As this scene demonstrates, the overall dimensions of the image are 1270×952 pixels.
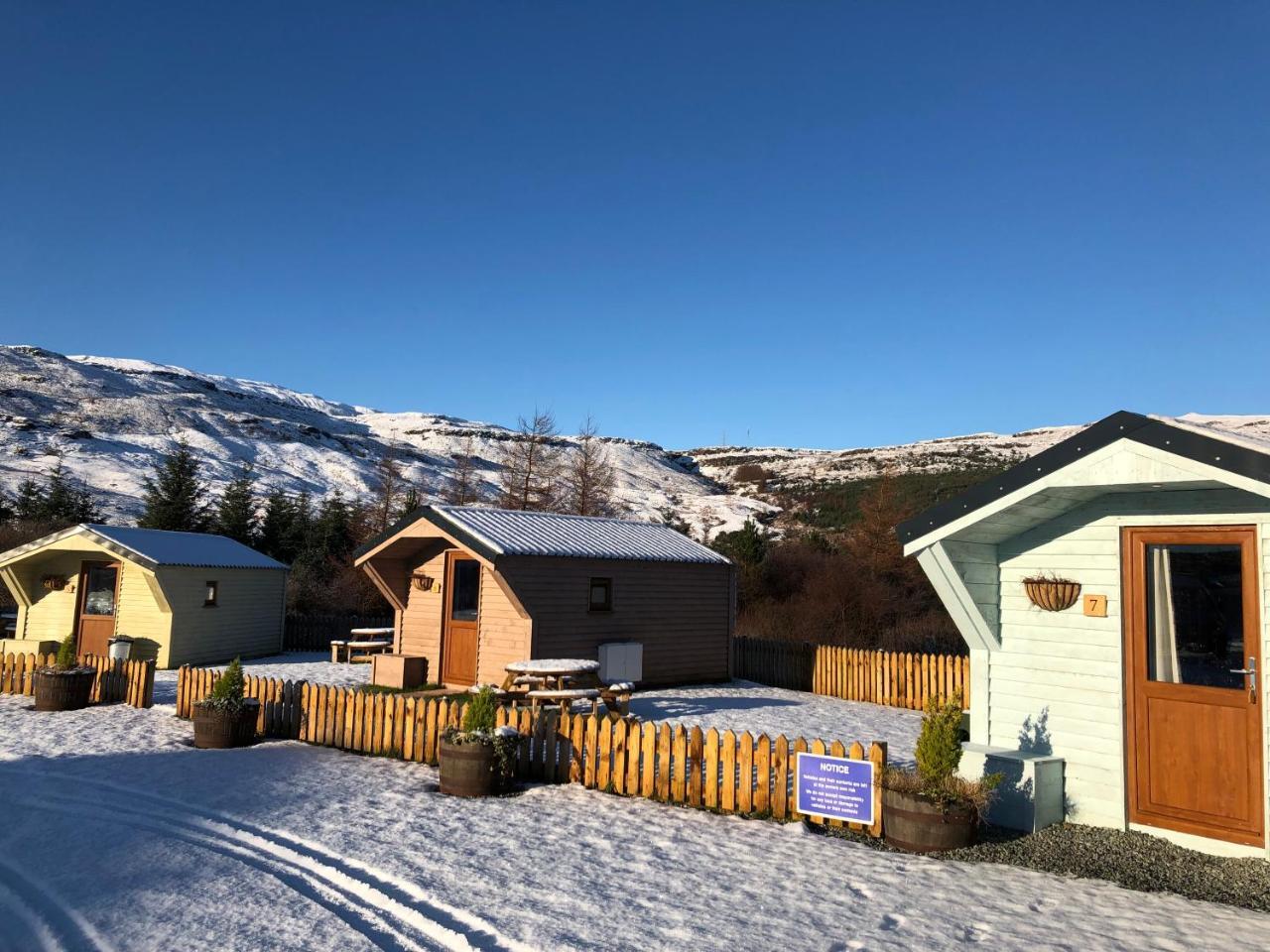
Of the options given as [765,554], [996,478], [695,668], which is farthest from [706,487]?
[996,478]

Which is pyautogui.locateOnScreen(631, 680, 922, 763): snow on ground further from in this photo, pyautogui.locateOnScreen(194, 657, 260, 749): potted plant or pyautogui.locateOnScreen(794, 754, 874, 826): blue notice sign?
pyautogui.locateOnScreen(194, 657, 260, 749): potted plant

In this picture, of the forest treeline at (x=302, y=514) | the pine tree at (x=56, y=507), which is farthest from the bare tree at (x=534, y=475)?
the pine tree at (x=56, y=507)

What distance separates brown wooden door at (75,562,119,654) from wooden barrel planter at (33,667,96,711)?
21.6 ft

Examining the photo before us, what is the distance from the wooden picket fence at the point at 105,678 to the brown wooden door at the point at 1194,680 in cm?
1418

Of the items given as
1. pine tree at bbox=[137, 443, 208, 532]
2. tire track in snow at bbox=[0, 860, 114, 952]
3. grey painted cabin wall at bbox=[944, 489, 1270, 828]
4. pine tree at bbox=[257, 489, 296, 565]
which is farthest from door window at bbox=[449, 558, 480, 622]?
pine tree at bbox=[137, 443, 208, 532]

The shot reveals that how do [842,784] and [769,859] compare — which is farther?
[842,784]

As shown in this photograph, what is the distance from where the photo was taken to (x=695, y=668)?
18484mm

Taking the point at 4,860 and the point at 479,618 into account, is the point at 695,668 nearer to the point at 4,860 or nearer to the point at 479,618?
the point at 479,618

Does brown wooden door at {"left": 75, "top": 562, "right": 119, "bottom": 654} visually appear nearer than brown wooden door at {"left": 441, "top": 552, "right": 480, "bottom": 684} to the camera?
No

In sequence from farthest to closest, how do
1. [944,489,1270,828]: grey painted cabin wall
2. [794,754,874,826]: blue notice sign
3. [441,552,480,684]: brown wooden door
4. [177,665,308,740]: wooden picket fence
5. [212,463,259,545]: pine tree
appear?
[212,463,259,545]: pine tree → [441,552,480,684]: brown wooden door → [177,665,308,740]: wooden picket fence → [794,754,874,826]: blue notice sign → [944,489,1270,828]: grey painted cabin wall

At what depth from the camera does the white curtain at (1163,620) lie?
7156 millimetres

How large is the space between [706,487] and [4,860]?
80477mm

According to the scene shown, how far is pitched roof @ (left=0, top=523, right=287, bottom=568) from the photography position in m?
19.0

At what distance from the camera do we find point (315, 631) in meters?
25.1
